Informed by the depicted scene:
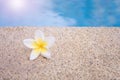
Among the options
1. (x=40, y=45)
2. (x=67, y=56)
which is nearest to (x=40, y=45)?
(x=40, y=45)

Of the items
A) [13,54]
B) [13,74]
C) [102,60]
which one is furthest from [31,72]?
[102,60]

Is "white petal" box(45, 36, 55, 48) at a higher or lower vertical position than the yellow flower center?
higher

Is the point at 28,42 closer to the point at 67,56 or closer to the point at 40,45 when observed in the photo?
the point at 40,45

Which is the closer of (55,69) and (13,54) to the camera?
(55,69)

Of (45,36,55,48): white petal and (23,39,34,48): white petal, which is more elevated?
(45,36,55,48): white petal

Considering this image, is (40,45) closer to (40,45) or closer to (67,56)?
(40,45)

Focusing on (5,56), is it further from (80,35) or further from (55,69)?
(80,35)
